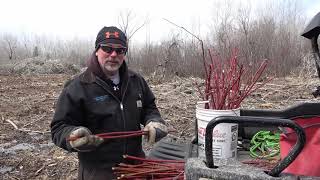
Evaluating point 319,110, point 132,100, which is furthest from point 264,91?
point 319,110

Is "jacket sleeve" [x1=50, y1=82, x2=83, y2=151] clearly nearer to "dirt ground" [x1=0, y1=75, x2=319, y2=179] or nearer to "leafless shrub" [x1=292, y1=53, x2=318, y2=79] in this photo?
"dirt ground" [x1=0, y1=75, x2=319, y2=179]

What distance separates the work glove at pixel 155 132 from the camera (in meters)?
2.98

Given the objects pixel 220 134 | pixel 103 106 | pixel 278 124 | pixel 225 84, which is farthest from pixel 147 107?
pixel 278 124

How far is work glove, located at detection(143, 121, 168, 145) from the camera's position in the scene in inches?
117

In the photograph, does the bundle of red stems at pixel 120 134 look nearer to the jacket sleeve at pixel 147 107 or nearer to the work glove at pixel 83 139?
the work glove at pixel 83 139

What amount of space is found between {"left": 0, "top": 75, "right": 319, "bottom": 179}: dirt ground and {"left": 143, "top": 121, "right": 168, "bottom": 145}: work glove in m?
3.11

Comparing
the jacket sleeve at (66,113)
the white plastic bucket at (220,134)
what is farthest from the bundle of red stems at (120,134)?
the white plastic bucket at (220,134)

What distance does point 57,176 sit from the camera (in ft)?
19.6

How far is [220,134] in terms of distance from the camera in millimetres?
2441

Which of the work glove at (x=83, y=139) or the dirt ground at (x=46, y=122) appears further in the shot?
the dirt ground at (x=46, y=122)

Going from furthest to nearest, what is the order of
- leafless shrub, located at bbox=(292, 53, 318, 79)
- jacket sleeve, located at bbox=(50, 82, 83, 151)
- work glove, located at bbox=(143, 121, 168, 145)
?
leafless shrub, located at bbox=(292, 53, 318, 79) → jacket sleeve, located at bbox=(50, 82, 83, 151) → work glove, located at bbox=(143, 121, 168, 145)

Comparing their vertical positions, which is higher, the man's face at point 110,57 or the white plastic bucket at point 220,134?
the man's face at point 110,57

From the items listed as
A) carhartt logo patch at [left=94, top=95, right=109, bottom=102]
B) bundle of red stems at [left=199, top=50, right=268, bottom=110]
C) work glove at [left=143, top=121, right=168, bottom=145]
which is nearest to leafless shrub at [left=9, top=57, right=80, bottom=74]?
Answer: carhartt logo patch at [left=94, top=95, right=109, bottom=102]

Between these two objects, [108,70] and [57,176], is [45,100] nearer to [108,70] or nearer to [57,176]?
[57,176]
